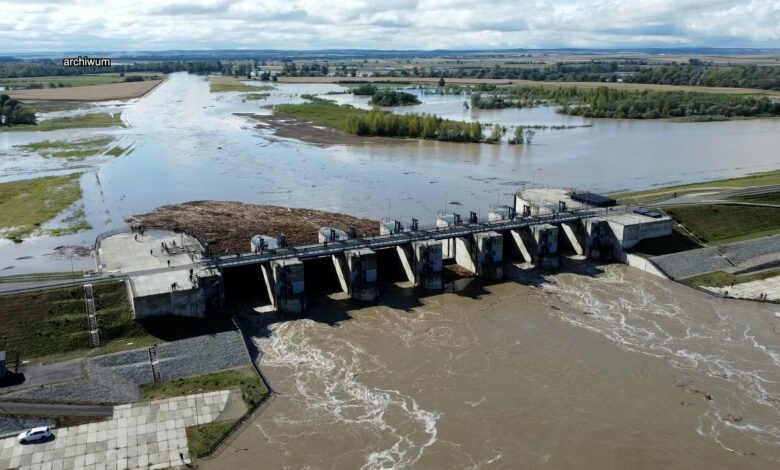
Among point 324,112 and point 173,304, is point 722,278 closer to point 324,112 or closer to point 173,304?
point 173,304

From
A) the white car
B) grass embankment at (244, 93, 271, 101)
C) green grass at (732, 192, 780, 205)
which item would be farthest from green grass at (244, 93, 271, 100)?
the white car

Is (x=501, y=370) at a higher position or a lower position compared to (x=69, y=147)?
lower

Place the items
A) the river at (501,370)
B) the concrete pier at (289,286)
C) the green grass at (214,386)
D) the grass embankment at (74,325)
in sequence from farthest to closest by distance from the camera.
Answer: the concrete pier at (289,286), the grass embankment at (74,325), the green grass at (214,386), the river at (501,370)

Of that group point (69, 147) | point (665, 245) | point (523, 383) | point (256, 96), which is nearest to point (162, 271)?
point (523, 383)

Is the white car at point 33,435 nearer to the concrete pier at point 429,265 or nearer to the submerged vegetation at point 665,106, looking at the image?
the concrete pier at point 429,265

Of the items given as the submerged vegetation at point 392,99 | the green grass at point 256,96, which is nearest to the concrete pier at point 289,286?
the submerged vegetation at point 392,99
